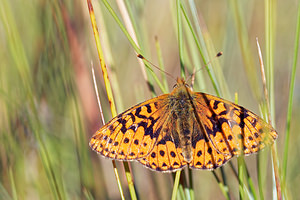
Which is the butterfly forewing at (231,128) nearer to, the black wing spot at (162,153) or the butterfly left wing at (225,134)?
the butterfly left wing at (225,134)

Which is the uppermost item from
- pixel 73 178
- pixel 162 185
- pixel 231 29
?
pixel 231 29

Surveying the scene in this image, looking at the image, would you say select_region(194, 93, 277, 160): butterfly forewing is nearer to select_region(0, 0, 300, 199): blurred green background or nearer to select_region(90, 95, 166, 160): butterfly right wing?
select_region(0, 0, 300, 199): blurred green background

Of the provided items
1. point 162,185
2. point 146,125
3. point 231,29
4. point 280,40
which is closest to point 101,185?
point 162,185

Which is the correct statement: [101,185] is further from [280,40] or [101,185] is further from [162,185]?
[280,40]

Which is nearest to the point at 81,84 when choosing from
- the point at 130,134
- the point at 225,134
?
the point at 130,134

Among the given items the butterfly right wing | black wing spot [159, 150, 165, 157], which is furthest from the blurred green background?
black wing spot [159, 150, 165, 157]

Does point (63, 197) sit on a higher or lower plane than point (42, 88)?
lower
